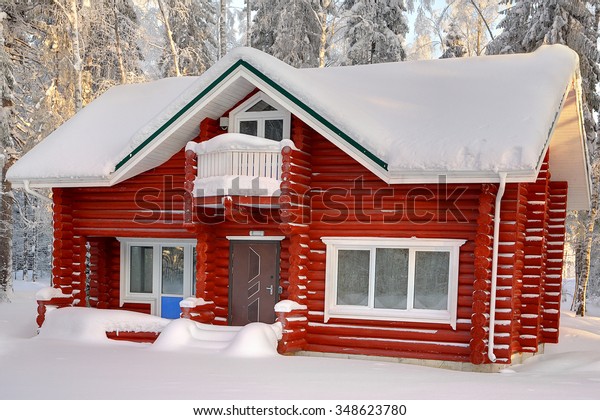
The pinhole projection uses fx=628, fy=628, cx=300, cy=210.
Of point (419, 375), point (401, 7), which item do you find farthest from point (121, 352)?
point (401, 7)

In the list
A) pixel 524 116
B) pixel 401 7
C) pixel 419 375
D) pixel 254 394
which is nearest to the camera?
pixel 254 394

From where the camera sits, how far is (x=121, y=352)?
39.4 feet

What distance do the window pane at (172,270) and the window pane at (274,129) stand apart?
396 cm

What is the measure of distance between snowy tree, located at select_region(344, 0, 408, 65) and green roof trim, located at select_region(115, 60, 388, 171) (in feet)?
54.2

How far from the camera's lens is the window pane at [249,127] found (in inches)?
551

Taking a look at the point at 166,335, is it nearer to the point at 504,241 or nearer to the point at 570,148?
the point at 504,241

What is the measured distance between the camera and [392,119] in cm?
1309

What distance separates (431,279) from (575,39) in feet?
47.7

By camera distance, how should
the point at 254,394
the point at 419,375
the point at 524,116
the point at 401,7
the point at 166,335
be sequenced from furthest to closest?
1. the point at 401,7
2. the point at 166,335
3. the point at 524,116
4. the point at 419,375
5. the point at 254,394

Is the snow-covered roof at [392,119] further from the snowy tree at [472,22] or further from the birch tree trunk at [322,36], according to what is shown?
the snowy tree at [472,22]

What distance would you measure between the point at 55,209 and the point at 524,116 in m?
11.0

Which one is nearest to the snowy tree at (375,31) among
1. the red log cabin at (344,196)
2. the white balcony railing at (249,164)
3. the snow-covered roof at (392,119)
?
the snow-covered roof at (392,119)

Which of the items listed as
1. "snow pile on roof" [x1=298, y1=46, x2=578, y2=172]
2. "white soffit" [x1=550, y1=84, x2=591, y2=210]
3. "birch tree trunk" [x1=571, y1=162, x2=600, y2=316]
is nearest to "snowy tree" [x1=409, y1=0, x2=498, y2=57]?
"birch tree trunk" [x1=571, y1=162, x2=600, y2=316]

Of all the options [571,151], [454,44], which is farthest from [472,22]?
[571,151]
